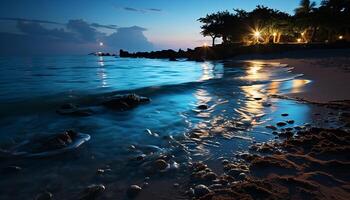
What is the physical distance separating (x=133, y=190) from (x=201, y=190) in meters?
1.10

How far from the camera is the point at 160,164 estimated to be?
509 centimetres

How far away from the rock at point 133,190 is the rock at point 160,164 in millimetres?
796

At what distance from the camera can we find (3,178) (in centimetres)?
473

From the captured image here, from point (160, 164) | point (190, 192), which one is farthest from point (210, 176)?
point (160, 164)

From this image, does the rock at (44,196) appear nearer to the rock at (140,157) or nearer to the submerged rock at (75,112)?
the rock at (140,157)

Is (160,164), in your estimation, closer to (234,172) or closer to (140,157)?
(140,157)

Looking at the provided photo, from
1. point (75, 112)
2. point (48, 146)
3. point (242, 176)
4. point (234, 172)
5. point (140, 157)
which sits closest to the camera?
point (242, 176)

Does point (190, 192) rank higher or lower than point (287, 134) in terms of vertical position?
lower

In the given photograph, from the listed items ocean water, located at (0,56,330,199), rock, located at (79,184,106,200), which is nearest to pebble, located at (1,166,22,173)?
ocean water, located at (0,56,330,199)

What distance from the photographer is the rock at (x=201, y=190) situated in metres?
3.96

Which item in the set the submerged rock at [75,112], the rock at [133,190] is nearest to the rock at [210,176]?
the rock at [133,190]

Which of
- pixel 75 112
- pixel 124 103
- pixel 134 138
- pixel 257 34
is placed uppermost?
pixel 257 34

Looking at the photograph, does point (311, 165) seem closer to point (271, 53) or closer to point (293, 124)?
point (293, 124)

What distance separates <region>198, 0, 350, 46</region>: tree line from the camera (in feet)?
189
